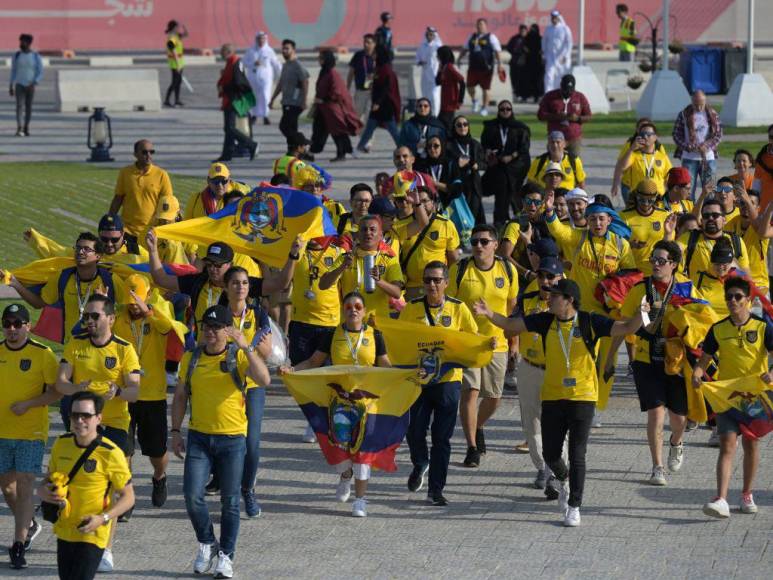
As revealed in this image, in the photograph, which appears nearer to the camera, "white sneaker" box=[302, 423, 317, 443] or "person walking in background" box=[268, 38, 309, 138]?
"white sneaker" box=[302, 423, 317, 443]

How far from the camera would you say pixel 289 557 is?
11.0m

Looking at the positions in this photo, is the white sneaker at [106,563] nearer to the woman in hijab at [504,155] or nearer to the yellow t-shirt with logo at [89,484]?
the yellow t-shirt with logo at [89,484]

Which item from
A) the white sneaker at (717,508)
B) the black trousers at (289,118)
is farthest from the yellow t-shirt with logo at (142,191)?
the black trousers at (289,118)

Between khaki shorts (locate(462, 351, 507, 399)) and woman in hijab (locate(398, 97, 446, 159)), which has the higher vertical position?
woman in hijab (locate(398, 97, 446, 159))

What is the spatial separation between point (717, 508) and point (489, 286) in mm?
2667

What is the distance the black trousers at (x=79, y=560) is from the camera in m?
9.55

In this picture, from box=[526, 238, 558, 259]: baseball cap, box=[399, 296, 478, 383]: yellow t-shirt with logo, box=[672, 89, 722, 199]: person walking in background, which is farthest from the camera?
box=[672, 89, 722, 199]: person walking in background

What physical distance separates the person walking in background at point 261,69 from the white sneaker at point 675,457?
72.4 ft

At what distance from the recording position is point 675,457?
1293cm

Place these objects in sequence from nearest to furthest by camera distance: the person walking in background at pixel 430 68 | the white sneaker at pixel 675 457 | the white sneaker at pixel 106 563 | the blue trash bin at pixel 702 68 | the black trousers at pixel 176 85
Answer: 1. the white sneaker at pixel 106 563
2. the white sneaker at pixel 675 457
3. the person walking in background at pixel 430 68
4. the black trousers at pixel 176 85
5. the blue trash bin at pixel 702 68

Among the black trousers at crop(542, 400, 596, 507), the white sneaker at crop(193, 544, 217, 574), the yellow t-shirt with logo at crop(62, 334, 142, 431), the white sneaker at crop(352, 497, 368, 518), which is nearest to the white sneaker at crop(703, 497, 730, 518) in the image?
the black trousers at crop(542, 400, 596, 507)

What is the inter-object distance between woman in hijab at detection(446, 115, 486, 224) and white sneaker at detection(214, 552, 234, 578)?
9258 millimetres

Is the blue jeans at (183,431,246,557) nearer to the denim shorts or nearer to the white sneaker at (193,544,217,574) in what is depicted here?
the white sneaker at (193,544,217,574)

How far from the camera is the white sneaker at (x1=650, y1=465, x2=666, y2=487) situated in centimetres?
1263
